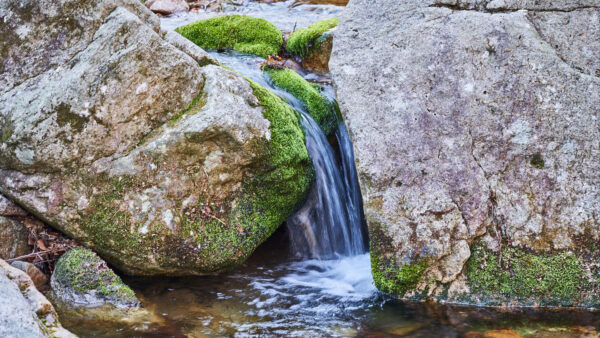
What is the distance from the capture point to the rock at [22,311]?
2.29 meters

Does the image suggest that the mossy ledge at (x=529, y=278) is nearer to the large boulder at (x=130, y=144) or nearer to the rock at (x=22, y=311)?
the large boulder at (x=130, y=144)

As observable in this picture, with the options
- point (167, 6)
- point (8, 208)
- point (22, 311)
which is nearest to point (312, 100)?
point (8, 208)

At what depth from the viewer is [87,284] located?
3.88 m

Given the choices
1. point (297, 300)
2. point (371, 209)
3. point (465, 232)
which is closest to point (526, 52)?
point (465, 232)

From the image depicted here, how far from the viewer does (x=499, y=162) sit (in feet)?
12.5

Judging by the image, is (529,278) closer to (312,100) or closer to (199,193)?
(199,193)

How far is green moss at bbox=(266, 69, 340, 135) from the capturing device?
5.70 metres

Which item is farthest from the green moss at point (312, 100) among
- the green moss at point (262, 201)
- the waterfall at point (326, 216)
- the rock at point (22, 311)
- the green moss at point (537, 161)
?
the rock at point (22, 311)

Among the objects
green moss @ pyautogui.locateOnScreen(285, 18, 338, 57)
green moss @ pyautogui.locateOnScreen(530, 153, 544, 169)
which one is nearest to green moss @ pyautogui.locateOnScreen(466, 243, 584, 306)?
green moss @ pyautogui.locateOnScreen(530, 153, 544, 169)

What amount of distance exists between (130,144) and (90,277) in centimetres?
117

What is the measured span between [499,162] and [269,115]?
2.04 meters

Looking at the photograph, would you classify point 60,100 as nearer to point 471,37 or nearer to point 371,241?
point 371,241

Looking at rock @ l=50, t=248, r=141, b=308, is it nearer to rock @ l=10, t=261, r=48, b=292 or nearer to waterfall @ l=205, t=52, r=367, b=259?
rock @ l=10, t=261, r=48, b=292

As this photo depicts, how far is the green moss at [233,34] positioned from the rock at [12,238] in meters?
4.49
